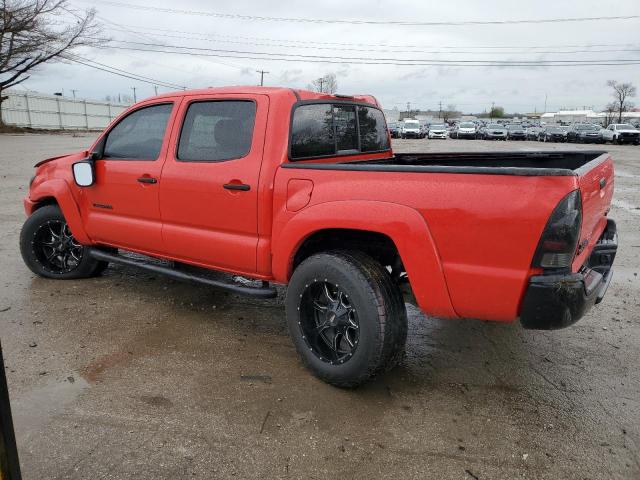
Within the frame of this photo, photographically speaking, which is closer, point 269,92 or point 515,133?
point 269,92

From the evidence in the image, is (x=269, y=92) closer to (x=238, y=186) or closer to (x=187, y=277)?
(x=238, y=186)

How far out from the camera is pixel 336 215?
10.1 feet

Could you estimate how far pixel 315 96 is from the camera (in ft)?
12.5

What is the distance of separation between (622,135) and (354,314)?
40.4 m

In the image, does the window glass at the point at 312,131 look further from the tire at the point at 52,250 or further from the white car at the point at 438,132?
the white car at the point at 438,132

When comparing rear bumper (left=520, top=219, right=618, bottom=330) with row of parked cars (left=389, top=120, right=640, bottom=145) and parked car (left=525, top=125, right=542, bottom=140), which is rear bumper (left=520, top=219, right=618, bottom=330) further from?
parked car (left=525, top=125, right=542, bottom=140)

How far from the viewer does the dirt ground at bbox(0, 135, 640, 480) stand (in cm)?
255

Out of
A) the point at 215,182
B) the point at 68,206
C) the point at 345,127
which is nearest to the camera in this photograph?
the point at 215,182

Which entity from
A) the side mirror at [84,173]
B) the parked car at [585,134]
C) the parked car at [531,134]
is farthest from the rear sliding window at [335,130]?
the parked car at [531,134]

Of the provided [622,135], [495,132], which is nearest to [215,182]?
[622,135]

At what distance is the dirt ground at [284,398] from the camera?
2553 mm

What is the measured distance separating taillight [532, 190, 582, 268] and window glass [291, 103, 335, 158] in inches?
69.2

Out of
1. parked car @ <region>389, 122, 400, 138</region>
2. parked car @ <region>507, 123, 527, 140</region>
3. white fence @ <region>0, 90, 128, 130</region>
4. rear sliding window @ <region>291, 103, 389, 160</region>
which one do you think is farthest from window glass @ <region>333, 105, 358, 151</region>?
white fence @ <region>0, 90, 128, 130</region>

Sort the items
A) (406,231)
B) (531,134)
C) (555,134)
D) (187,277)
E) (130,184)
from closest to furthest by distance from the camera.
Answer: (406,231) → (187,277) → (130,184) → (555,134) → (531,134)
